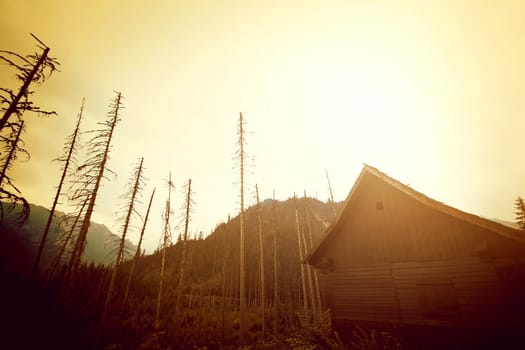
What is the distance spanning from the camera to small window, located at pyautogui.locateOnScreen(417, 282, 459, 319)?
340 inches

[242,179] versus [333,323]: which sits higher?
[242,179]

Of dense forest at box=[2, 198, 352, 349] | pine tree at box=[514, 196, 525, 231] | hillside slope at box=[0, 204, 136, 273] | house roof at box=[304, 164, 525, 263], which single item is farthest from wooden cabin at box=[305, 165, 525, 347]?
pine tree at box=[514, 196, 525, 231]

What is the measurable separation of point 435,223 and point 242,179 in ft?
50.5

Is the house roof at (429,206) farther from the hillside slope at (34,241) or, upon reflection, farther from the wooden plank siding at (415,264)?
the hillside slope at (34,241)

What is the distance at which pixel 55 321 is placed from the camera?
11609mm

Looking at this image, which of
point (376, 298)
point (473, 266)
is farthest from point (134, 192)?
point (473, 266)

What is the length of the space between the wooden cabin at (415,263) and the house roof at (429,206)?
0.10 ft

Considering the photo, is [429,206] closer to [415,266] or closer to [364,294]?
[415,266]

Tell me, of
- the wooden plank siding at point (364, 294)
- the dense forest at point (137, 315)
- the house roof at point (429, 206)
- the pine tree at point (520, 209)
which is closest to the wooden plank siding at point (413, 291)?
the wooden plank siding at point (364, 294)

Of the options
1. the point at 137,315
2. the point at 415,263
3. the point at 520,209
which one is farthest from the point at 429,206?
the point at 520,209

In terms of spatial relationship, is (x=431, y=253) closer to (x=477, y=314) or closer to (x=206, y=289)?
(x=477, y=314)

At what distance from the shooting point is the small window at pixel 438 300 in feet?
28.3

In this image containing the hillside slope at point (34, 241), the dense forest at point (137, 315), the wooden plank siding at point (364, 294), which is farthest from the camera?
the hillside slope at point (34, 241)

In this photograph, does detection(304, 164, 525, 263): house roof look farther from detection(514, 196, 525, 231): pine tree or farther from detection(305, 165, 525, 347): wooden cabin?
detection(514, 196, 525, 231): pine tree
